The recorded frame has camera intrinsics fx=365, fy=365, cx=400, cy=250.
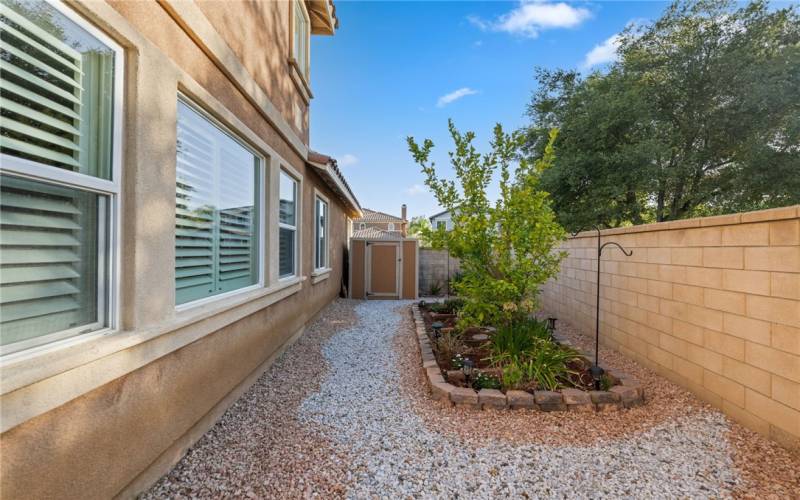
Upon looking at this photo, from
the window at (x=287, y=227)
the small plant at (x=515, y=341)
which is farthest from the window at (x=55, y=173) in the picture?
the small plant at (x=515, y=341)

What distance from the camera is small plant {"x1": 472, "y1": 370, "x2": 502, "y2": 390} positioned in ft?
11.5

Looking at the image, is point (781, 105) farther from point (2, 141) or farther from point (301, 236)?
point (2, 141)

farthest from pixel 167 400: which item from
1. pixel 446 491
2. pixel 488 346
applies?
pixel 488 346

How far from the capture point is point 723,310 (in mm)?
3150

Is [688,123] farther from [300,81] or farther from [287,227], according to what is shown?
[287,227]

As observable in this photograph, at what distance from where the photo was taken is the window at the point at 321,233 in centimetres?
736

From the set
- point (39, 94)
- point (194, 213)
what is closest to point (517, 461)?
point (194, 213)

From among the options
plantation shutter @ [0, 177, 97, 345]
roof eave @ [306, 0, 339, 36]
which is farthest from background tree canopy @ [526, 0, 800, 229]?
plantation shutter @ [0, 177, 97, 345]

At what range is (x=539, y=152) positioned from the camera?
1396cm

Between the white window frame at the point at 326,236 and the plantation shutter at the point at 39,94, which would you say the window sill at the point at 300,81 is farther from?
the plantation shutter at the point at 39,94

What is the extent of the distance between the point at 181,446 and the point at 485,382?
8.35ft

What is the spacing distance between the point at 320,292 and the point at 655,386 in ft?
18.6

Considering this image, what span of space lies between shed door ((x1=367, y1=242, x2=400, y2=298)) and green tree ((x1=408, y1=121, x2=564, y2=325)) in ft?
18.9

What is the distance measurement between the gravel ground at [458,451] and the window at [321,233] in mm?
3943
